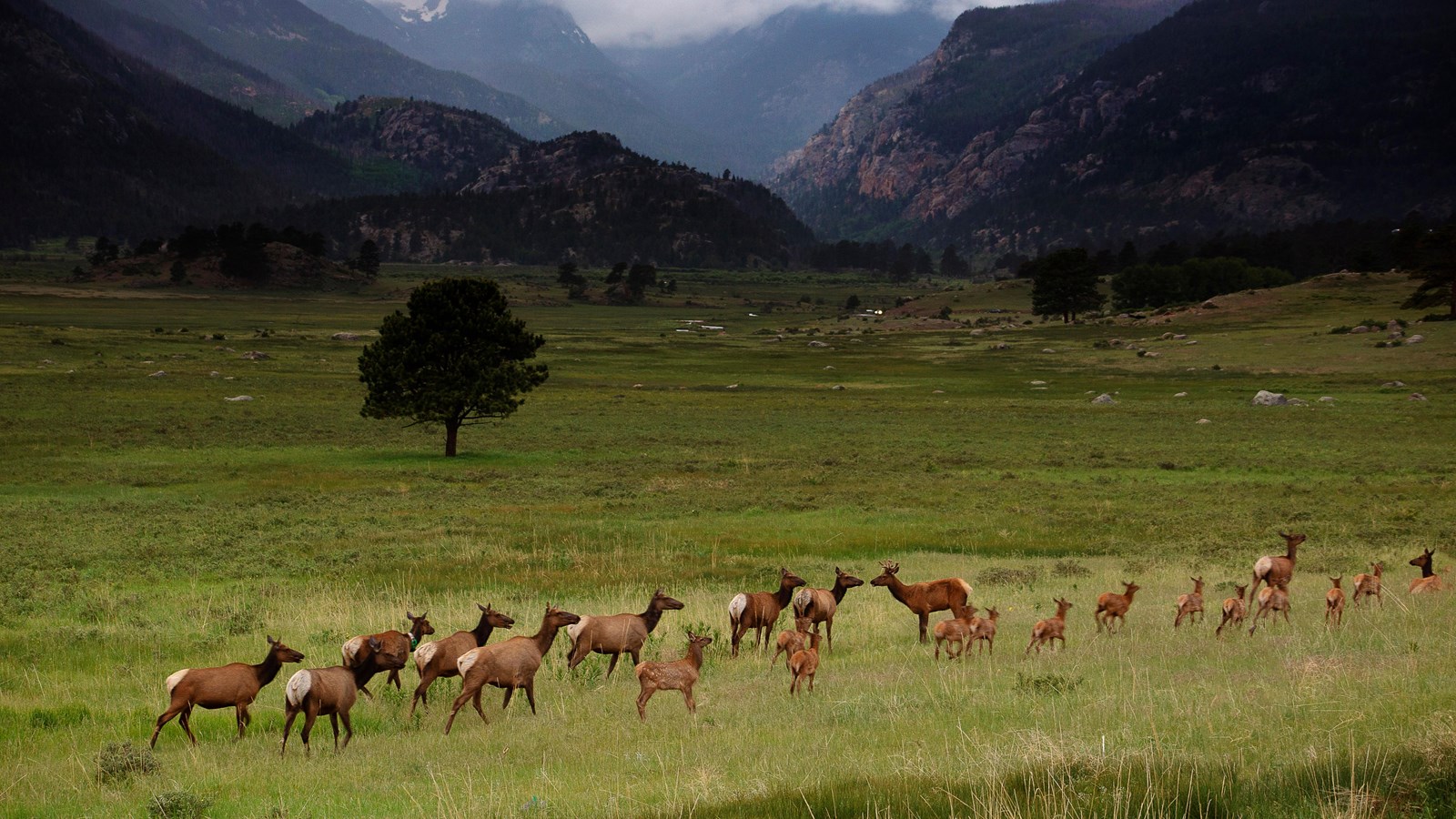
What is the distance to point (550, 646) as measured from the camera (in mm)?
13617

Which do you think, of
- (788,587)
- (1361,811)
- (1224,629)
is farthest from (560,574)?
(1361,811)

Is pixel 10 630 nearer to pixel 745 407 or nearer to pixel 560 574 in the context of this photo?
pixel 560 574

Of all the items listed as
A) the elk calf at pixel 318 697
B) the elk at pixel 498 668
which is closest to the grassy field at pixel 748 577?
the elk calf at pixel 318 697

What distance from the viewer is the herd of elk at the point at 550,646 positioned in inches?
449

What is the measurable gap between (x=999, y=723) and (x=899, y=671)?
11.9ft

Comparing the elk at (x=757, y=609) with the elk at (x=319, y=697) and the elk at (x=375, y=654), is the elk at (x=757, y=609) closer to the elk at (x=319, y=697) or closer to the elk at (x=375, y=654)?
the elk at (x=375, y=654)

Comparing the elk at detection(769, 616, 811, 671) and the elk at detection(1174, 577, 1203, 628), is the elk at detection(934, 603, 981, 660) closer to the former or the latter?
the elk at detection(769, 616, 811, 671)

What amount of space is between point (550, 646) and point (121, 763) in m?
5.00

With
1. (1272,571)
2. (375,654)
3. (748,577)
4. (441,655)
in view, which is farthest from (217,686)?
(1272,571)

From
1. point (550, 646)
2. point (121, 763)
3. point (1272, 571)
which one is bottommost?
point (121, 763)

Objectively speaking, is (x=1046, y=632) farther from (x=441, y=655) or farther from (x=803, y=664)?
(x=441, y=655)

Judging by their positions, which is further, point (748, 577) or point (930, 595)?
point (748, 577)

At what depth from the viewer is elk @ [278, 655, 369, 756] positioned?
10.8 metres

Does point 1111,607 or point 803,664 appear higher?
point 803,664
